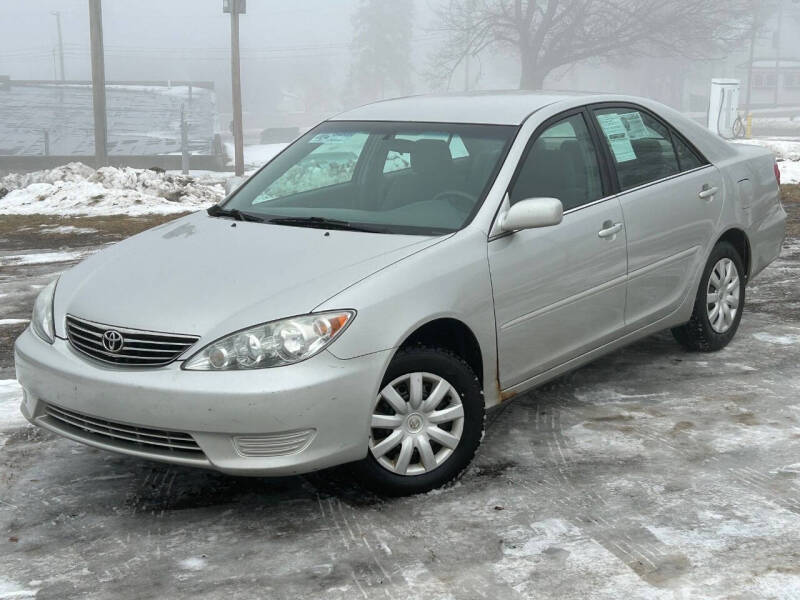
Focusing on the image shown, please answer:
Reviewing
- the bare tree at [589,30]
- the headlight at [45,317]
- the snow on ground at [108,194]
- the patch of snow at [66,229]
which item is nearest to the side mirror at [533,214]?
the headlight at [45,317]

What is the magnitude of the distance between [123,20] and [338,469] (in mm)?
179440

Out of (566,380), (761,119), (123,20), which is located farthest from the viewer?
(123,20)

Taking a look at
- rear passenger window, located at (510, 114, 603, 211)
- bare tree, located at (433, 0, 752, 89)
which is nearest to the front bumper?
rear passenger window, located at (510, 114, 603, 211)

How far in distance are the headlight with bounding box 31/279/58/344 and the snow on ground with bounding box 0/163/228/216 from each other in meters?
9.66

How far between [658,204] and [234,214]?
2128 millimetres

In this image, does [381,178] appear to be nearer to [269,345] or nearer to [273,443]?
[269,345]

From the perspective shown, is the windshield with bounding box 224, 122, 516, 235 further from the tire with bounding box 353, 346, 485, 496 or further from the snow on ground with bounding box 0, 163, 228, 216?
the snow on ground with bounding box 0, 163, 228, 216

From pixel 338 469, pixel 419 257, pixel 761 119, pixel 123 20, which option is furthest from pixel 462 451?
pixel 123 20

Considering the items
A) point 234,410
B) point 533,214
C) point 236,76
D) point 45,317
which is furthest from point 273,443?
point 236,76

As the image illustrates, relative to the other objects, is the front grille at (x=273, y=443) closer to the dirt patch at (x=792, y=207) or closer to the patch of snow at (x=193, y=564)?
the patch of snow at (x=193, y=564)

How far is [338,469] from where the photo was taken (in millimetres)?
4379

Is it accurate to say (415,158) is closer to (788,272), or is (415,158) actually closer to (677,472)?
(677,472)

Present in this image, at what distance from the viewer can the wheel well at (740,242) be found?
20.5 feet

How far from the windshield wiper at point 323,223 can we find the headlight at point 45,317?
101cm
